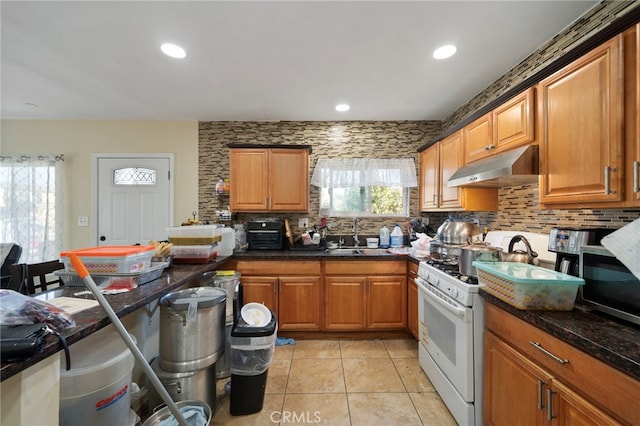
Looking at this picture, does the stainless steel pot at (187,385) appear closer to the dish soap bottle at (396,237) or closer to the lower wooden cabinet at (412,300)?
the lower wooden cabinet at (412,300)

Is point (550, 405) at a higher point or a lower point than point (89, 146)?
lower

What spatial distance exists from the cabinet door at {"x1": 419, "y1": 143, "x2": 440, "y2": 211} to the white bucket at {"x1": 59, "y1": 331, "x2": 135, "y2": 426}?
9.32 feet

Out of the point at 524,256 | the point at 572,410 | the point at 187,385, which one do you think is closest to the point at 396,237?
the point at 524,256

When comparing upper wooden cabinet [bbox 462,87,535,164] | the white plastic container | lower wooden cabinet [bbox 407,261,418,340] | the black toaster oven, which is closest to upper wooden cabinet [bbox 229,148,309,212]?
the black toaster oven

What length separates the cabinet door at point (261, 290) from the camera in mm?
2576

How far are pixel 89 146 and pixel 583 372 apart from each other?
487 cm

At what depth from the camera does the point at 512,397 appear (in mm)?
1195

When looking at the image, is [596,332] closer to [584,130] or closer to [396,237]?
[584,130]

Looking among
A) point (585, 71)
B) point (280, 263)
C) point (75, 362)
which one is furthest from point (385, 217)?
point (75, 362)

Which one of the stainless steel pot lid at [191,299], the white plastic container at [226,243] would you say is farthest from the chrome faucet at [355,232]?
the stainless steel pot lid at [191,299]

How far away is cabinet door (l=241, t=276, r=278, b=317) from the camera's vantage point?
2.58m

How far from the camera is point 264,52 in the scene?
1875 millimetres

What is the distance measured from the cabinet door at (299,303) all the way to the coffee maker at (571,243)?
1886 mm

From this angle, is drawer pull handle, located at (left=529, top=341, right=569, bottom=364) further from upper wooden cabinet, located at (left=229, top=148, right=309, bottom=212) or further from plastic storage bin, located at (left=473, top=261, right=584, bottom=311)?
upper wooden cabinet, located at (left=229, top=148, right=309, bottom=212)
